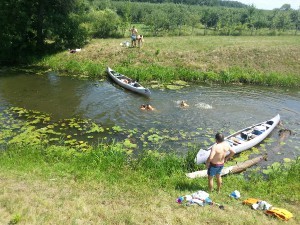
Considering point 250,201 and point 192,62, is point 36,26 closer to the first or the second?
point 192,62

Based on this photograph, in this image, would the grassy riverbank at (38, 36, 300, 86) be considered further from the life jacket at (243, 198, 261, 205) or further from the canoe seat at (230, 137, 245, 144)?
the life jacket at (243, 198, 261, 205)

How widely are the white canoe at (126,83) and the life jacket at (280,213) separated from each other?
1406 cm

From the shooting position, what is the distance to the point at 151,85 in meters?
25.8

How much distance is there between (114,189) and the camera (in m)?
10.3

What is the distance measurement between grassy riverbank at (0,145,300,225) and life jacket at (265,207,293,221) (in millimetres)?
157

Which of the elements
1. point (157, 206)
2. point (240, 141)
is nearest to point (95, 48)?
point (240, 141)

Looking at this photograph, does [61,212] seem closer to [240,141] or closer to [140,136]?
[140,136]

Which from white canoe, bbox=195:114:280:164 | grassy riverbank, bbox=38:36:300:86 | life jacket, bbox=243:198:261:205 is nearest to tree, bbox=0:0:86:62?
grassy riverbank, bbox=38:36:300:86

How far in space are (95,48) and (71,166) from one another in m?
23.0

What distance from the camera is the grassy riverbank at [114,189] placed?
868 cm

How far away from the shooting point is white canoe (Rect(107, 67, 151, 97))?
22.3m

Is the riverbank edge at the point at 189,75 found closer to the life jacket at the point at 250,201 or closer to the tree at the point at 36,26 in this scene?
the tree at the point at 36,26

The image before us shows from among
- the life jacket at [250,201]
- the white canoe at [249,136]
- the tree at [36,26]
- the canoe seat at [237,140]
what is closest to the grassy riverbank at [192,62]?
the tree at [36,26]

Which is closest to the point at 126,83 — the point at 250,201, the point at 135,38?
the point at 135,38
